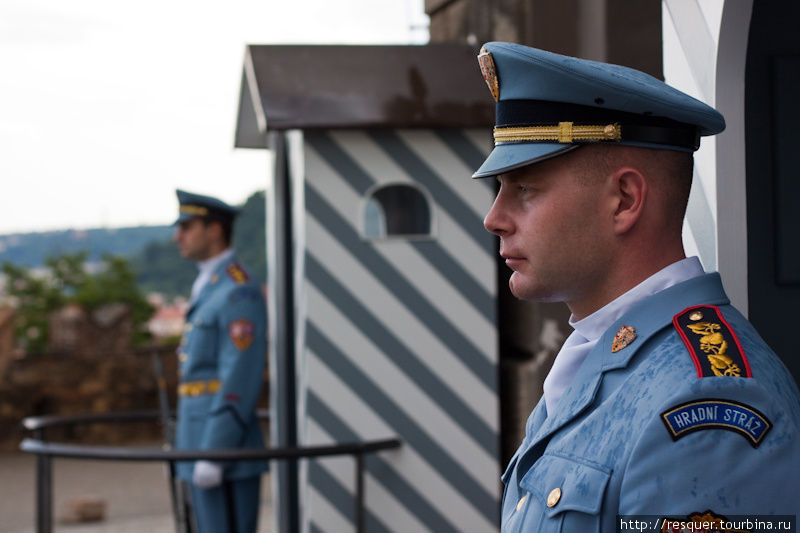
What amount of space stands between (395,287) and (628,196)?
3.03m

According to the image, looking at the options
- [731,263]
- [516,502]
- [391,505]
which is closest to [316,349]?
[391,505]

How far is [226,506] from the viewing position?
16.6ft

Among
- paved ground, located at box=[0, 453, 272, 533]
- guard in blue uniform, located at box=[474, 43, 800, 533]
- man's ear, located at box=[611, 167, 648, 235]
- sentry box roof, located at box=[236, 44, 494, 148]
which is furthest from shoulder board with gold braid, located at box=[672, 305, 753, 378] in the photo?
paved ground, located at box=[0, 453, 272, 533]

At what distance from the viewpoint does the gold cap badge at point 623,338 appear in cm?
160

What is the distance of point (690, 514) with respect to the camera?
1.36 m

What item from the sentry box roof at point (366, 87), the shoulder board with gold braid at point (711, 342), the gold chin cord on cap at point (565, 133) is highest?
the sentry box roof at point (366, 87)

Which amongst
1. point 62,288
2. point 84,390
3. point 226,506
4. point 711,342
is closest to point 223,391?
point 226,506

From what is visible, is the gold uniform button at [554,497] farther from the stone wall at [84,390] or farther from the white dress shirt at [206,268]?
the stone wall at [84,390]

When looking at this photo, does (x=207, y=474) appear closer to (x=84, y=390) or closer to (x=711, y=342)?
(x=711, y=342)

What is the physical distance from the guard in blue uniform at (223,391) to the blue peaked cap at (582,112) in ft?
11.2

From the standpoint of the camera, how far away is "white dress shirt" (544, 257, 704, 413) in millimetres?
1639

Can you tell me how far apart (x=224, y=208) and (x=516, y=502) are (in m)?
3.84

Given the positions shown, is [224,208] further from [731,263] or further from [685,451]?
[685,451]

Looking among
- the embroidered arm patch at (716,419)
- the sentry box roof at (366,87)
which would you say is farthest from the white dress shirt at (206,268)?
the embroidered arm patch at (716,419)
